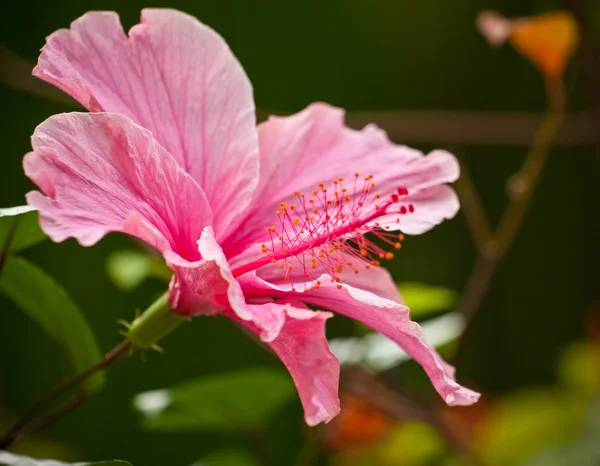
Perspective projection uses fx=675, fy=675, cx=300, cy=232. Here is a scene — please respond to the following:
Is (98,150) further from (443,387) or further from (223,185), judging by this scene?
(443,387)

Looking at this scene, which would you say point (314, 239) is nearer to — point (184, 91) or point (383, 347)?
point (184, 91)

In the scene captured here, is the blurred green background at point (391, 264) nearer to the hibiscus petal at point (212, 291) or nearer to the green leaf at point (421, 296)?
the green leaf at point (421, 296)

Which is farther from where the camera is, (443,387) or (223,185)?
(223,185)

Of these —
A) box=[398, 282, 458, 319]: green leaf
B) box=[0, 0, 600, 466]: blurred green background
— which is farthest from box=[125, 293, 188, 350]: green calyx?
box=[0, 0, 600, 466]: blurred green background

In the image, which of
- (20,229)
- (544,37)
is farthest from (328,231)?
(544,37)

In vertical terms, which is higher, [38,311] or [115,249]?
[38,311]

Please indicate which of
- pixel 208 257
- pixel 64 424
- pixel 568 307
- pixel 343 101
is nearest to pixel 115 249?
pixel 64 424
